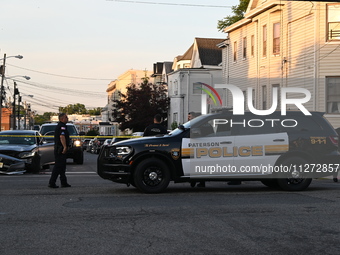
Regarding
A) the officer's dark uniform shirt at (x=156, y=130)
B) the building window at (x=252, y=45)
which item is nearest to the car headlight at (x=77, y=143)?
the officer's dark uniform shirt at (x=156, y=130)

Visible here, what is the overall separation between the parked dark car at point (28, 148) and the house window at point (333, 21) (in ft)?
52.3

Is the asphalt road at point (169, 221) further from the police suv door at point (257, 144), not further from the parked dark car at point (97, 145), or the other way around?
the parked dark car at point (97, 145)

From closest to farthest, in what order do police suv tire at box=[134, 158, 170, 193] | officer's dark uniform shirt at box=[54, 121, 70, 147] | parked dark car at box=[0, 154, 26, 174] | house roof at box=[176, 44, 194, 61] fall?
1. police suv tire at box=[134, 158, 170, 193]
2. officer's dark uniform shirt at box=[54, 121, 70, 147]
3. parked dark car at box=[0, 154, 26, 174]
4. house roof at box=[176, 44, 194, 61]

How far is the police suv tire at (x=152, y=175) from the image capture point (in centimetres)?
1305

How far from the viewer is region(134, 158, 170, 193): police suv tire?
42.8 feet

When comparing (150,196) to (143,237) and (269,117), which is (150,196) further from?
(143,237)

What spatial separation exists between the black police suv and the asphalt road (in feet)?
1.31

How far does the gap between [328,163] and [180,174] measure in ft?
11.5

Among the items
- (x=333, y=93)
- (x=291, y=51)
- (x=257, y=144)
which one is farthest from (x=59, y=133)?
(x=291, y=51)

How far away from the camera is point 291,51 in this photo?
33.0 metres

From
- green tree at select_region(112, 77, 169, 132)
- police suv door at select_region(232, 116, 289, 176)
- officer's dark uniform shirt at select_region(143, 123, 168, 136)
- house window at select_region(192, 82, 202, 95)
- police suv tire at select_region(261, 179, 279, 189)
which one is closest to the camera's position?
police suv door at select_region(232, 116, 289, 176)

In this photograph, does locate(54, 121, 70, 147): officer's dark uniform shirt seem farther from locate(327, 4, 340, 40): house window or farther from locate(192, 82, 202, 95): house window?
locate(192, 82, 202, 95): house window

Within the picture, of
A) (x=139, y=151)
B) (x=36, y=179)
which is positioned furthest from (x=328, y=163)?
(x=36, y=179)

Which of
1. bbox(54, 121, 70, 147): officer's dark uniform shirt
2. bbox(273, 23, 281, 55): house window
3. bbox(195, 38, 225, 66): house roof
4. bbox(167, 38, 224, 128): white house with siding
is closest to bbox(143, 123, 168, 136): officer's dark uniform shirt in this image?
bbox(54, 121, 70, 147): officer's dark uniform shirt
